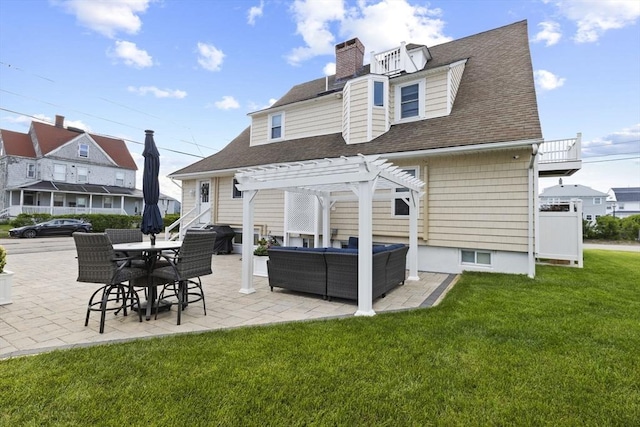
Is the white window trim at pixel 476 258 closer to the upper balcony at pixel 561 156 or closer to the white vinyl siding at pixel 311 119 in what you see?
the upper balcony at pixel 561 156

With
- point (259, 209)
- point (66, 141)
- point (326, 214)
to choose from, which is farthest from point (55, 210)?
point (326, 214)

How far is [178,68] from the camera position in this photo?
1504 cm

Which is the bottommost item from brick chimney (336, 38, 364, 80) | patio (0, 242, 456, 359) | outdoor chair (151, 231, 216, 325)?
patio (0, 242, 456, 359)

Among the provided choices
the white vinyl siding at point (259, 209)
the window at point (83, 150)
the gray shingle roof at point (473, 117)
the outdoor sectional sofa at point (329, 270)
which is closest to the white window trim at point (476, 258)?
the gray shingle roof at point (473, 117)

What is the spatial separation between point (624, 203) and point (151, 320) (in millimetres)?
60832

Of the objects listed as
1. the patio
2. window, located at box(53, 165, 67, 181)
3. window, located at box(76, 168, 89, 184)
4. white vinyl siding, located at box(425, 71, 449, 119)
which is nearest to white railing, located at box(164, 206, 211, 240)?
the patio

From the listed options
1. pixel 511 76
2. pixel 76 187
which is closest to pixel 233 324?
pixel 511 76

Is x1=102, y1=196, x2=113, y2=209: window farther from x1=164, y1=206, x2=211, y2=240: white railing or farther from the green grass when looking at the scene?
the green grass

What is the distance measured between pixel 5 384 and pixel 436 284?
21.9 feet

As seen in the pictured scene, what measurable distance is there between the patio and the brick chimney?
8497mm

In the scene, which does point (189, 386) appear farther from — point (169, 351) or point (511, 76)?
point (511, 76)

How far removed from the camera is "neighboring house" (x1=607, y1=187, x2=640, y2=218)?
43812 mm

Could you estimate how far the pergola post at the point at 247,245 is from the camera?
5906 millimetres

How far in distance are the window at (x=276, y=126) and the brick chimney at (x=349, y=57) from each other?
2794 mm
